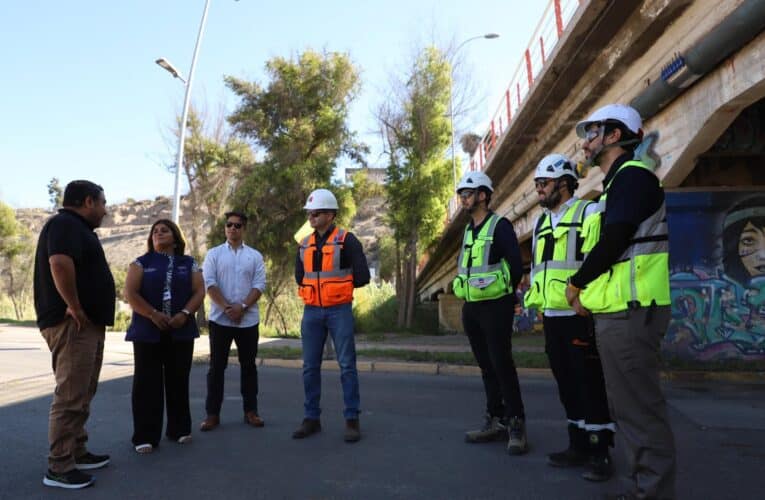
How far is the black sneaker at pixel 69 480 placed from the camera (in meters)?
3.38

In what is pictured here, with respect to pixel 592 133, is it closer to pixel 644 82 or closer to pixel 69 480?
pixel 69 480

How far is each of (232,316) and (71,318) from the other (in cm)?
162

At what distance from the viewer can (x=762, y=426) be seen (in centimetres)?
495

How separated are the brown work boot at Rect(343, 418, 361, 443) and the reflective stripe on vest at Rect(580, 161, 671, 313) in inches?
97.9

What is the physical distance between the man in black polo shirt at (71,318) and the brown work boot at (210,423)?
45.1 inches

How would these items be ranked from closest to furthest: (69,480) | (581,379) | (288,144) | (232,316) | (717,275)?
(69,480), (581,379), (232,316), (717,275), (288,144)

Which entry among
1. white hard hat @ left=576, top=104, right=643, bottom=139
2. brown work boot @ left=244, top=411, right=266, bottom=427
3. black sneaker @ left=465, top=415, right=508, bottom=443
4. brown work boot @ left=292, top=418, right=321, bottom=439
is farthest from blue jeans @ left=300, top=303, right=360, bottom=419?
white hard hat @ left=576, top=104, right=643, bottom=139

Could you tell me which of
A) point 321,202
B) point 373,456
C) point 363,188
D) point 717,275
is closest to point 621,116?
point 321,202

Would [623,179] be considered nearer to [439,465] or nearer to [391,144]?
[439,465]

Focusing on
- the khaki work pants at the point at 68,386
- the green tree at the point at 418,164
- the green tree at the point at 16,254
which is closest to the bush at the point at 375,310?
the green tree at the point at 418,164

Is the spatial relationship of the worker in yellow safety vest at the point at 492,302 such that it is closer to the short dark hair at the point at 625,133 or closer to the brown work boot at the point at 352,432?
the brown work boot at the point at 352,432

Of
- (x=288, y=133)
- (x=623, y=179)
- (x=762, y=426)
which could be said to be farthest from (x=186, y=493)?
(x=288, y=133)

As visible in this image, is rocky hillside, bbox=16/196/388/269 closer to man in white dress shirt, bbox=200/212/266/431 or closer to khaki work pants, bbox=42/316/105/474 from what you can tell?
man in white dress shirt, bbox=200/212/266/431

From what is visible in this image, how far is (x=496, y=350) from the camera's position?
4.13 m
